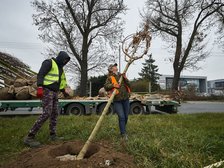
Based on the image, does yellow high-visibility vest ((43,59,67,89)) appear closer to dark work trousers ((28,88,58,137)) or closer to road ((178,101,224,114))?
dark work trousers ((28,88,58,137))

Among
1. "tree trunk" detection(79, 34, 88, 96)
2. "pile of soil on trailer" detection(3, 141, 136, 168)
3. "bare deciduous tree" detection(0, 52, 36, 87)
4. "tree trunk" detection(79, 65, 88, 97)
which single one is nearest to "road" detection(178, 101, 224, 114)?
"tree trunk" detection(79, 65, 88, 97)

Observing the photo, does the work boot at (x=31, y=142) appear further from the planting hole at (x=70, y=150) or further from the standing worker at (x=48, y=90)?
the planting hole at (x=70, y=150)

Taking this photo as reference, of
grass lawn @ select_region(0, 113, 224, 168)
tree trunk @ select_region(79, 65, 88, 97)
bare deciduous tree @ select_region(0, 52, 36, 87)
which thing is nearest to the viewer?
grass lawn @ select_region(0, 113, 224, 168)

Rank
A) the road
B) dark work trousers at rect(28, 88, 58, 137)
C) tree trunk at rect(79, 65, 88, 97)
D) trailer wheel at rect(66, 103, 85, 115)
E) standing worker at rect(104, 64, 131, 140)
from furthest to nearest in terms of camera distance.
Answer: tree trunk at rect(79, 65, 88, 97) → the road → trailer wheel at rect(66, 103, 85, 115) → standing worker at rect(104, 64, 131, 140) → dark work trousers at rect(28, 88, 58, 137)

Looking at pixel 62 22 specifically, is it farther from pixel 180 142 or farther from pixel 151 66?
pixel 151 66

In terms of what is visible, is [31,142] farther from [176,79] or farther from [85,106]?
[176,79]

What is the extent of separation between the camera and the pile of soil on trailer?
411 centimetres

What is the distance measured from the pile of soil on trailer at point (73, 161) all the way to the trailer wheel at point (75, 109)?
25.4 ft

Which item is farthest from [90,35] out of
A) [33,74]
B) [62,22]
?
[33,74]

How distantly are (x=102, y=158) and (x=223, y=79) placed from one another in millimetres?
89629

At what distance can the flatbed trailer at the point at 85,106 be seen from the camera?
12258 mm

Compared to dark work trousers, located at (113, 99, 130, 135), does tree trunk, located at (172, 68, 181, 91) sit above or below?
above

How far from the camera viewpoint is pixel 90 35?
23266mm

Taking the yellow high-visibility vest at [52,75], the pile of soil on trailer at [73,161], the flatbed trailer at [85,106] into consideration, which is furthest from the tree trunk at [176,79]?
the pile of soil on trailer at [73,161]
